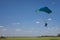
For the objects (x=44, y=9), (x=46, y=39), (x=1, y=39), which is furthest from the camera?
(x=46, y=39)

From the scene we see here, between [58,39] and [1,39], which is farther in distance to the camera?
[58,39]

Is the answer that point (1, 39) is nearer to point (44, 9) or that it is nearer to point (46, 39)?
point (44, 9)

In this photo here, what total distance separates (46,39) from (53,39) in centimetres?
190

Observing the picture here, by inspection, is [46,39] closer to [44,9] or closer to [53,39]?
[53,39]

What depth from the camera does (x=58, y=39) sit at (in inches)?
1837

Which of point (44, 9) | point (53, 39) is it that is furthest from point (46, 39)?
point (44, 9)

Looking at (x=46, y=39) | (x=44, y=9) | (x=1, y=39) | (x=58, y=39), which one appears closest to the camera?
(x=44, y=9)

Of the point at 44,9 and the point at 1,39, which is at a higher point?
the point at 44,9

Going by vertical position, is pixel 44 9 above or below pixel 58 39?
above

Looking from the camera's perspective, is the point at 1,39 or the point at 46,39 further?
the point at 46,39

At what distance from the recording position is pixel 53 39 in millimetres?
49438

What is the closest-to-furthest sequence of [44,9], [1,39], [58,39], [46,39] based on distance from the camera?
1. [44,9]
2. [1,39]
3. [58,39]
4. [46,39]

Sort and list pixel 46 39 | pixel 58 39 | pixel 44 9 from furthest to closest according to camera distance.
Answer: pixel 46 39 → pixel 58 39 → pixel 44 9

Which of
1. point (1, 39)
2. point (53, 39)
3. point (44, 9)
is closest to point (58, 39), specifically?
point (53, 39)
